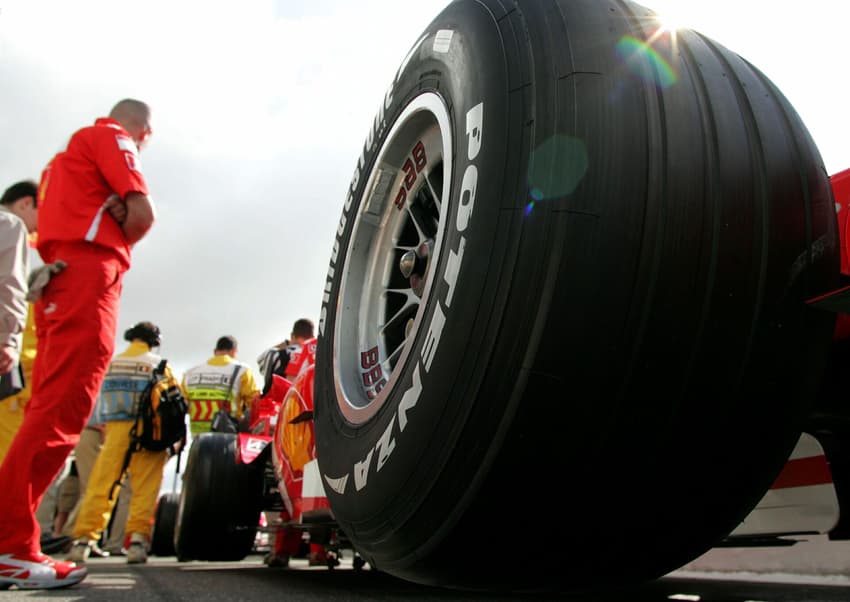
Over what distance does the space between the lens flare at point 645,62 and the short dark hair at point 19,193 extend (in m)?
3.16

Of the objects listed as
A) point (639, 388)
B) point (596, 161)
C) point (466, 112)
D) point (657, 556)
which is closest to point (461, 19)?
point (466, 112)

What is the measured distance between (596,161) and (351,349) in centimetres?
95

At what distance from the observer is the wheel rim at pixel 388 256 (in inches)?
67.8

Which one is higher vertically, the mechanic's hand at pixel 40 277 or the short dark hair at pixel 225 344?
the mechanic's hand at pixel 40 277

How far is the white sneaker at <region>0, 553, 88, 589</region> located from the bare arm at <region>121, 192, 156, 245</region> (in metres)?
1.14

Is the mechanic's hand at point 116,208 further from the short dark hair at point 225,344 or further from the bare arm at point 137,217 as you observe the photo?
the short dark hair at point 225,344

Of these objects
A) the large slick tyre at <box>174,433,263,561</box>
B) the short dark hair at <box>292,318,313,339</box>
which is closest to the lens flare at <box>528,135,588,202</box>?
the large slick tyre at <box>174,433,263,561</box>

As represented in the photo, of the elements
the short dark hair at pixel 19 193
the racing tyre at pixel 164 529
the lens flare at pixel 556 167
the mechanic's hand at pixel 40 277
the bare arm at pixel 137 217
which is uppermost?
the short dark hair at pixel 19 193

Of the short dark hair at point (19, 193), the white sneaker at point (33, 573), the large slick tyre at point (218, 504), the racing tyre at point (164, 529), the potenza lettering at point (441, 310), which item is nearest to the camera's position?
the potenza lettering at point (441, 310)

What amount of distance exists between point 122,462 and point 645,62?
4.61 meters

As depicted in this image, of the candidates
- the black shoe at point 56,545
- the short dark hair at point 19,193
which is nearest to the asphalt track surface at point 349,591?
the short dark hair at point 19,193

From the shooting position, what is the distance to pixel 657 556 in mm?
1195

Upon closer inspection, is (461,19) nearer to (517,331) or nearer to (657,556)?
(517,331)

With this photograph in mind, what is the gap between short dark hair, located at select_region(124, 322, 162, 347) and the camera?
559cm
